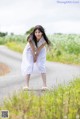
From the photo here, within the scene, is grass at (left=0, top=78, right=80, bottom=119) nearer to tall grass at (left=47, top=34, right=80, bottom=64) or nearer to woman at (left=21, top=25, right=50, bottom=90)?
woman at (left=21, top=25, right=50, bottom=90)

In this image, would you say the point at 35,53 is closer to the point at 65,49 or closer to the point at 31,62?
the point at 31,62

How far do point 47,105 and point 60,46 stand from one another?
264 cm

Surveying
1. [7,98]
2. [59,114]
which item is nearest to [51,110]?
[59,114]

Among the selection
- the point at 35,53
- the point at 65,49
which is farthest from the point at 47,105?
the point at 65,49

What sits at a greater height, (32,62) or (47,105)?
(32,62)

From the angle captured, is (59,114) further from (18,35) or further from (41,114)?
(18,35)

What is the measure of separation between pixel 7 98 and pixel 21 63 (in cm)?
90

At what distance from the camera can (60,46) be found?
32.3 ft

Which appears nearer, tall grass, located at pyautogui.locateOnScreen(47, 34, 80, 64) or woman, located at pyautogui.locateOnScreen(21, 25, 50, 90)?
woman, located at pyautogui.locateOnScreen(21, 25, 50, 90)

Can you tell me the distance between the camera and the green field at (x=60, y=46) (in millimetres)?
8773

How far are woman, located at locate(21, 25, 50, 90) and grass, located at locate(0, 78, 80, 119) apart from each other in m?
0.60

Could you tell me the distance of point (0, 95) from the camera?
8.25 meters

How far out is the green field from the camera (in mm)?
8773

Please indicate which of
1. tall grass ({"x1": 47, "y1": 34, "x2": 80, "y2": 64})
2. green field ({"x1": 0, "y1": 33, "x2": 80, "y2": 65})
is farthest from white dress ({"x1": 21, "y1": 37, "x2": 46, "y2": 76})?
tall grass ({"x1": 47, "y1": 34, "x2": 80, "y2": 64})
